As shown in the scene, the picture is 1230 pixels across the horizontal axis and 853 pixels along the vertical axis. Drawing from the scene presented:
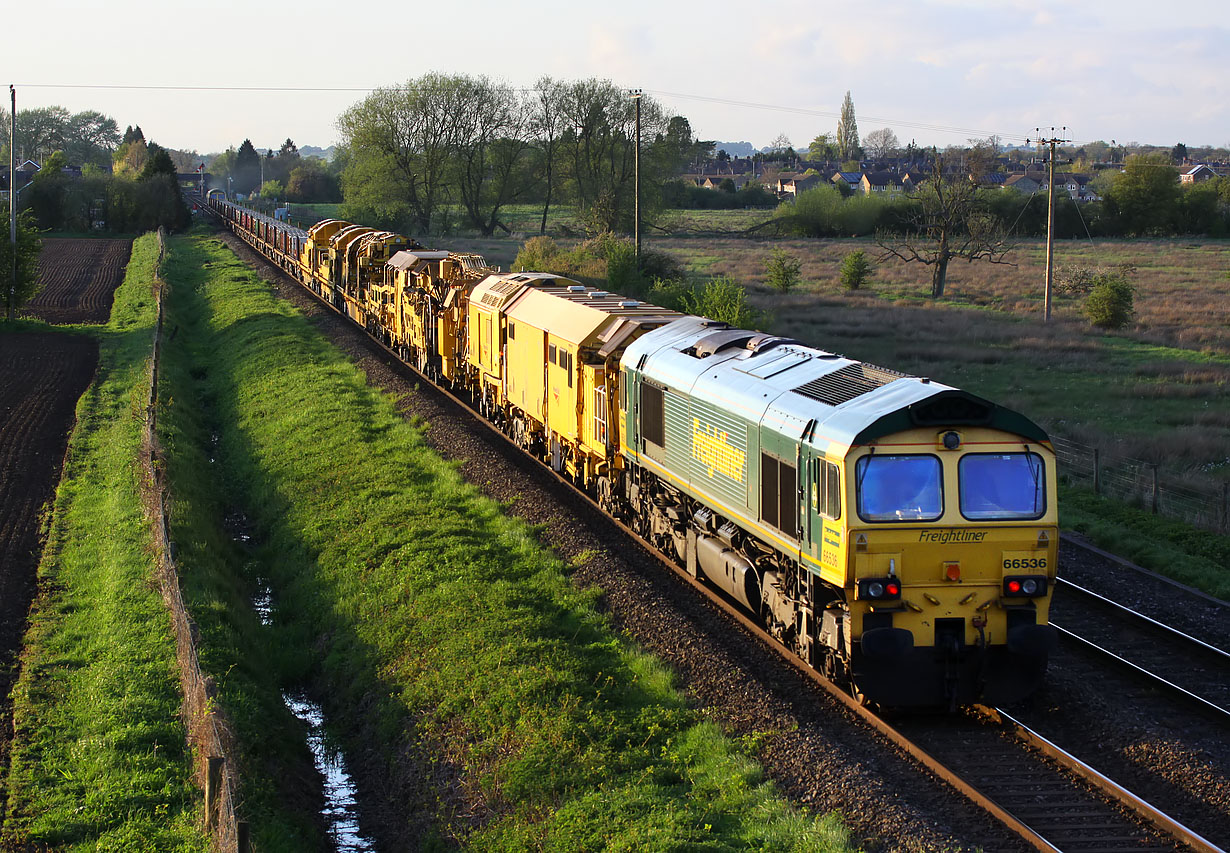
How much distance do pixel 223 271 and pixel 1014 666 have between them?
61.8 metres

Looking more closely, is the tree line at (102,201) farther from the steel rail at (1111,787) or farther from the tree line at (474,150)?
the steel rail at (1111,787)

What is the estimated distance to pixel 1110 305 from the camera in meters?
48.4

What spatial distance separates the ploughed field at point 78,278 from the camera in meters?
53.1

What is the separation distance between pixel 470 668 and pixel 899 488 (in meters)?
6.11

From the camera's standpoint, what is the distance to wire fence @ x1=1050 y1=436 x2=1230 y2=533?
2112 centimetres

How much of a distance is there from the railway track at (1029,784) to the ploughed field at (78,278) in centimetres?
4740

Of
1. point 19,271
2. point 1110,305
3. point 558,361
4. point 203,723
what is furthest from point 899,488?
point 19,271

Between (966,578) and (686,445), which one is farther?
(686,445)

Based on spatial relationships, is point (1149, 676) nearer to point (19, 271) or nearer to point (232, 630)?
point (232, 630)

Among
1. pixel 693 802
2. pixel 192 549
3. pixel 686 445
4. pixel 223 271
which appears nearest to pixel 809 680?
pixel 693 802

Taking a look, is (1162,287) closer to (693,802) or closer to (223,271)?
(223,271)

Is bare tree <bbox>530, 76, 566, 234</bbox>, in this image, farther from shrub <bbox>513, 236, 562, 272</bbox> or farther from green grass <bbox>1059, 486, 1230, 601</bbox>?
green grass <bbox>1059, 486, 1230, 601</bbox>

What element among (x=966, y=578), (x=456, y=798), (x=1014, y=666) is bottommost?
(x=456, y=798)

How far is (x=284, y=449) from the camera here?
90.5 ft
